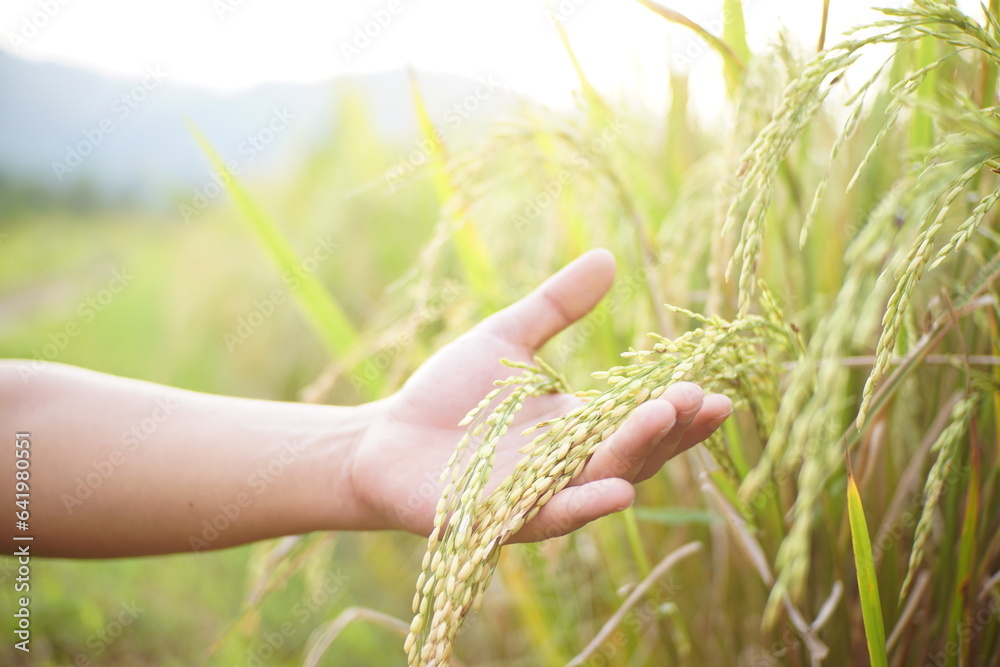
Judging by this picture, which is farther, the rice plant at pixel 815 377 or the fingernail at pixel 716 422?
the fingernail at pixel 716 422

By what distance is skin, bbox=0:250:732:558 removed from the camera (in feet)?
3.63

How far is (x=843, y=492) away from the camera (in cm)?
104

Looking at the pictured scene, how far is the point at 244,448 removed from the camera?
1.21 m

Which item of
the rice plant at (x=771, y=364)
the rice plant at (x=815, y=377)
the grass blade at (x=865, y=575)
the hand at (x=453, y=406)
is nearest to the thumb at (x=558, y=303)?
the hand at (x=453, y=406)

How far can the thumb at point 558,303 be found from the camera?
3.62 feet

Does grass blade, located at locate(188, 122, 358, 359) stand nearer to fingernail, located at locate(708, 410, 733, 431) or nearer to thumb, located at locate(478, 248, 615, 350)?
thumb, located at locate(478, 248, 615, 350)

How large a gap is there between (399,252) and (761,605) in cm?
254

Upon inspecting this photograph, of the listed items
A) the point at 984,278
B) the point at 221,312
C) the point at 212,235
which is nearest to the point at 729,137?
the point at 984,278

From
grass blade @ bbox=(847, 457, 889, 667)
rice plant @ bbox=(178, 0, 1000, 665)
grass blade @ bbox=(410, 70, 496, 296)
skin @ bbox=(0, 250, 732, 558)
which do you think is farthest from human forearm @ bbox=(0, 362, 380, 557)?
grass blade @ bbox=(847, 457, 889, 667)

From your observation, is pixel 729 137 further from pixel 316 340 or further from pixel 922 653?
pixel 316 340

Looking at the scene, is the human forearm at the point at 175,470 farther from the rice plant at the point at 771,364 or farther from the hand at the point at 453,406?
the rice plant at the point at 771,364

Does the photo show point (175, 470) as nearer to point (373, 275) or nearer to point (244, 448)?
point (244, 448)

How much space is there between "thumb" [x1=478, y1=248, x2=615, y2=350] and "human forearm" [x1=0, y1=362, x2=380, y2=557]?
32 centimetres

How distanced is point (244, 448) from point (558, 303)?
68cm
